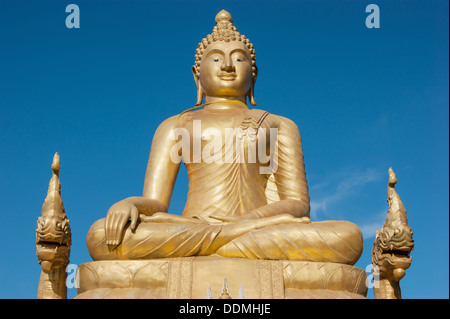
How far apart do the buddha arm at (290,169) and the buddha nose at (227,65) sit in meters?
0.82

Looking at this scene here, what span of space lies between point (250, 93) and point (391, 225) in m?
3.28

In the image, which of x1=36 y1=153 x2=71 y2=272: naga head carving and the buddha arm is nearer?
x1=36 y1=153 x2=71 y2=272: naga head carving

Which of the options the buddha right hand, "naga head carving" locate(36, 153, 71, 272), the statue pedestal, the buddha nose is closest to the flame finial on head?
the buddha nose

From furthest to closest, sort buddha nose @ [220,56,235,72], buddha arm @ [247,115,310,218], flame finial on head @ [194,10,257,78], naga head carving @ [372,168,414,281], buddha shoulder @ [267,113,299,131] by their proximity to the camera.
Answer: flame finial on head @ [194,10,257,78] → buddha nose @ [220,56,235,72] → buddha shoulder @ [267,113,299,131] → buddha arm @ [247,115,310,218] → naga head carving @ [372,168,414,281]

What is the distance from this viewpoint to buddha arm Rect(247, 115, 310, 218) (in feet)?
28.1

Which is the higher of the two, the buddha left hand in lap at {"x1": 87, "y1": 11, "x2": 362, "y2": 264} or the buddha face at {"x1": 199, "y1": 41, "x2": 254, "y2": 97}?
the buddha face at {"x1": 199, "y1": 41, "x2": 254, "y2": 97}

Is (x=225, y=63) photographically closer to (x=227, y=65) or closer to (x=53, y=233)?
(x=227, y=65)

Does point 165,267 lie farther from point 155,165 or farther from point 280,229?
point 155,165

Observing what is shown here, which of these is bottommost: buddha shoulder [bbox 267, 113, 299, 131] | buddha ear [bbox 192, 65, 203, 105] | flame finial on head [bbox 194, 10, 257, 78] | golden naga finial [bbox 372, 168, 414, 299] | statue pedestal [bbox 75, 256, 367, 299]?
statue pedestal [bbox 75, 256, 367, 299]

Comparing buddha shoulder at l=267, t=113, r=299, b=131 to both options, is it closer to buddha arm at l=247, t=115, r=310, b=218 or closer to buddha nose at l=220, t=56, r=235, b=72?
buddha arm at l=247, t=115, r=310, b=218

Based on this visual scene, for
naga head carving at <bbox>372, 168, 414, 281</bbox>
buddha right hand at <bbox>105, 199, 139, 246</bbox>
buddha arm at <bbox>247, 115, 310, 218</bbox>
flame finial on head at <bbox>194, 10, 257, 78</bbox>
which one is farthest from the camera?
flame finial on head at <bbox>194, 10, 257, 78</bbox>

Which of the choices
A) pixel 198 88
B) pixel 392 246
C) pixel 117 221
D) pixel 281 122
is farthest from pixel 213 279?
pixel 198 88

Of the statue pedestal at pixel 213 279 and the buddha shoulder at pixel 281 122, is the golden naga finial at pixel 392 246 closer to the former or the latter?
the statue pedestal at pixel 213 279
